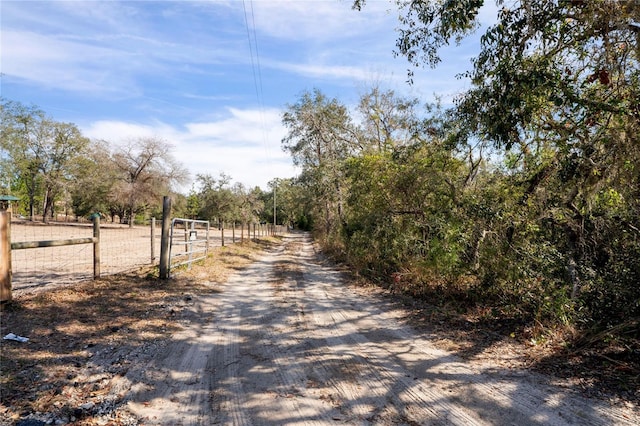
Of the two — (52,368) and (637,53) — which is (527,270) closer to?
(637,53)

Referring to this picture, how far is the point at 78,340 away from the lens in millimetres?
4363

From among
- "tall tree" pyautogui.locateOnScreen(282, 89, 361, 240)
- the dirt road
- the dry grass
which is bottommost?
the dirt road

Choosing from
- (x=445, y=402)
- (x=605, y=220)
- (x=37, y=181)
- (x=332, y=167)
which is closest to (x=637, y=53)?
(x=605, y=220)

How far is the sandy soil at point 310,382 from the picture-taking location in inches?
115

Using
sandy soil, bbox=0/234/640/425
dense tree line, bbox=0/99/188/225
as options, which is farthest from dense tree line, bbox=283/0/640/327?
dense tree line, bbox=0/99/188/225

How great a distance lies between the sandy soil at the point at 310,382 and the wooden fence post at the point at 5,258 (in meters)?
1.72

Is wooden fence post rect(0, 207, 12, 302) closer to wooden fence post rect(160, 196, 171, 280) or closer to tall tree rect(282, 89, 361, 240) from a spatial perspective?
wooden fence post rect(160, 196, 171, 280)

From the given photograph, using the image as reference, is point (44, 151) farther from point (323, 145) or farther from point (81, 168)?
point (323, 145)

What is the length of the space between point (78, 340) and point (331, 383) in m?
3.02

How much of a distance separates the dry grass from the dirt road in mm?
338

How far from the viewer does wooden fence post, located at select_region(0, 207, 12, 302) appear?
487 centimetres

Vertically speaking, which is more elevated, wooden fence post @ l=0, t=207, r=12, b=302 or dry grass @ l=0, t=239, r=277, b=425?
wooden fence post @ l=0, t=207, r=12, b=302

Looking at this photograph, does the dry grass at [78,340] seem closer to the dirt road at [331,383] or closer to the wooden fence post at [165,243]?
the dirt road at [331,383]

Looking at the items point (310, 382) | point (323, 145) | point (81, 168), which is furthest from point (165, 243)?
point (81, 168)
